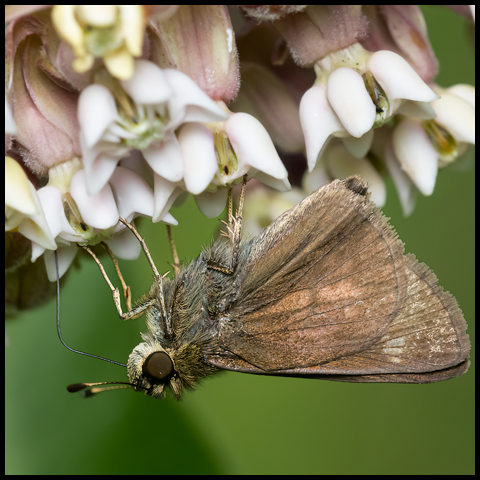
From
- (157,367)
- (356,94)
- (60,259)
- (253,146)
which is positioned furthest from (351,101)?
(157,367)

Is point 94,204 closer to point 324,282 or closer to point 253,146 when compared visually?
point 253,146

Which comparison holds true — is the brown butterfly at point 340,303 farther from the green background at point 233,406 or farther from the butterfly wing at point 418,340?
the green background at point 233,406

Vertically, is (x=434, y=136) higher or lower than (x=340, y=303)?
higher

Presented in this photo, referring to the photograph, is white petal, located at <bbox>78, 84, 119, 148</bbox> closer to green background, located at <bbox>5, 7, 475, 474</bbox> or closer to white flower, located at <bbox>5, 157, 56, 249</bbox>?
white flower, located at <bbox>5, 157, 56, 249</bbox>

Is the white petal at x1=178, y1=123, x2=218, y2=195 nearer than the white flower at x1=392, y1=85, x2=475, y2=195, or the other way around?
the white petal at x1=178, y1=123, x2=218, y2=195

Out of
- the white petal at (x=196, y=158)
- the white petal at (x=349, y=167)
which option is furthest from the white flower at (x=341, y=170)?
the white petal at (x=196, y=158)

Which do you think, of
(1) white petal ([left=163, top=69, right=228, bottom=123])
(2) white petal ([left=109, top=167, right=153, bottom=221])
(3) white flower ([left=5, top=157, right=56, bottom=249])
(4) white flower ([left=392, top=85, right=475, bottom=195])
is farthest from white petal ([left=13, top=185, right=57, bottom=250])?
(4) white flower ([left=392, top=85, right=475, bottom=195])
